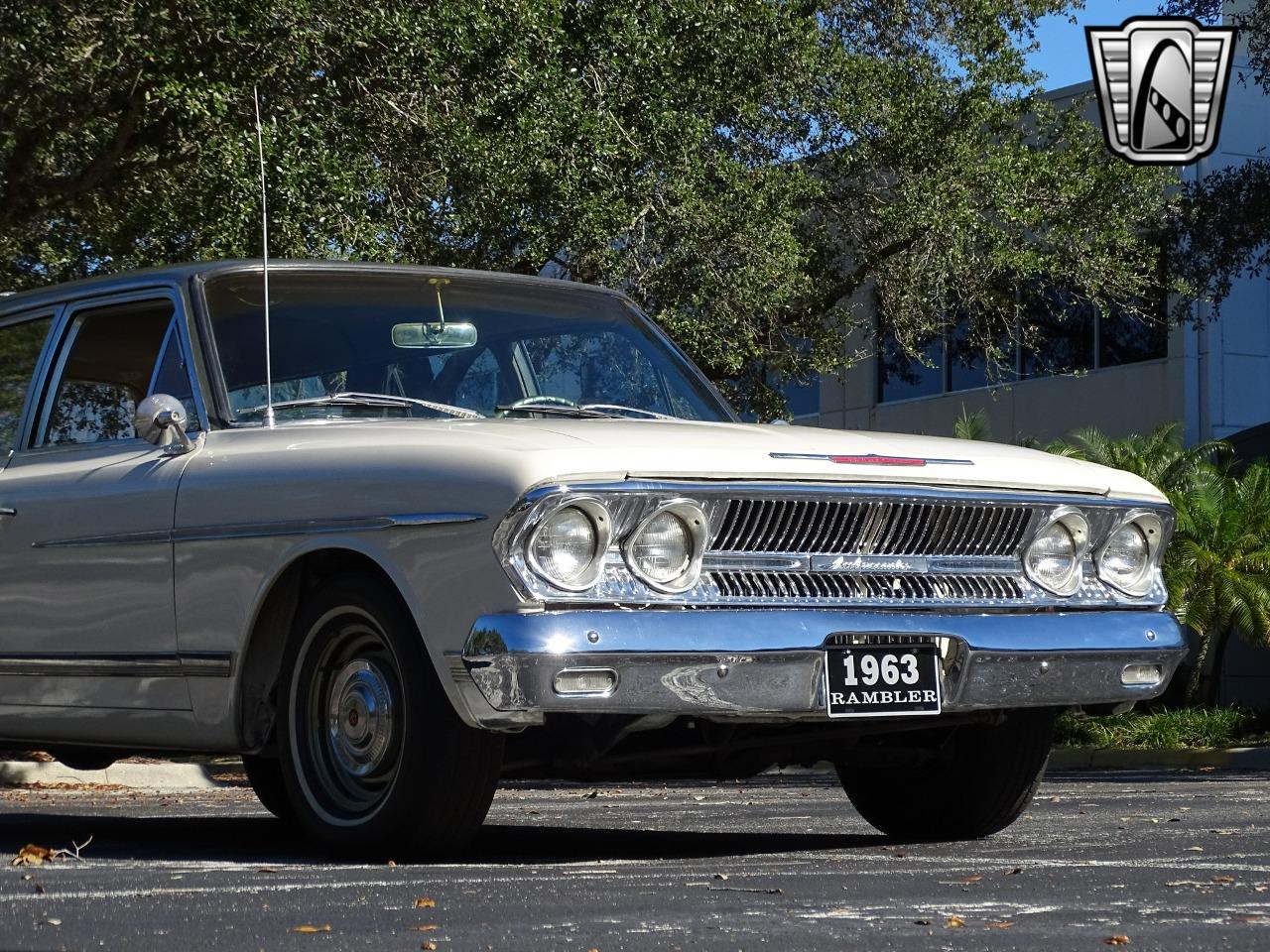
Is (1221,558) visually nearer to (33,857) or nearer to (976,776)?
(976,776)

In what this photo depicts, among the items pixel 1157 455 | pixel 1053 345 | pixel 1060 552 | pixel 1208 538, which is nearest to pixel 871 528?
pixel 1060 552

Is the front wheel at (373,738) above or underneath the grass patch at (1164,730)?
above

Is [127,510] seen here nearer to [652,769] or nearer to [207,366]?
[207,366]

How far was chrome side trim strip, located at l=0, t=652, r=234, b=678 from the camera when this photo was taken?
253 inches

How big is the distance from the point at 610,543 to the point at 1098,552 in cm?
174

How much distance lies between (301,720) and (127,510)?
1.01 meters

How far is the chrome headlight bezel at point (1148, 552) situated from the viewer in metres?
6.67

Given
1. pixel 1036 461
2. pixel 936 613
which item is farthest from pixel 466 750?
pixel 1036 461

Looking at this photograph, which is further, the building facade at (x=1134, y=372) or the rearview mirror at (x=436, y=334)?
the building facade at (x=1134, y=372)

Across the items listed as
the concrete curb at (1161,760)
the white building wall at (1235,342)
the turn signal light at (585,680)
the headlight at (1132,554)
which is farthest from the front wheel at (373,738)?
the white building wall at (1235,342)

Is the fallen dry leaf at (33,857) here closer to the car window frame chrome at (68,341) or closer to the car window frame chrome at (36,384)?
the car window frame chrome at (68,341)

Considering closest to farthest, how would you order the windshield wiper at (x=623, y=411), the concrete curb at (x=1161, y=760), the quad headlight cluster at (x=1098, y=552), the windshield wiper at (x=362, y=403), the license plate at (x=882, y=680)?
the license plate at (x=882, y=680), the quad headlight cluster at (x=1098, y=552), the windshield wiper at (x=362, y=403), the windshield wiper at (x=623, y=411), the concrete curb at (x=1161, y=760)

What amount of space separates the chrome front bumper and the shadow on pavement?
2.40 ft

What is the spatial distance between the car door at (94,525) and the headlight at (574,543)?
147cm
